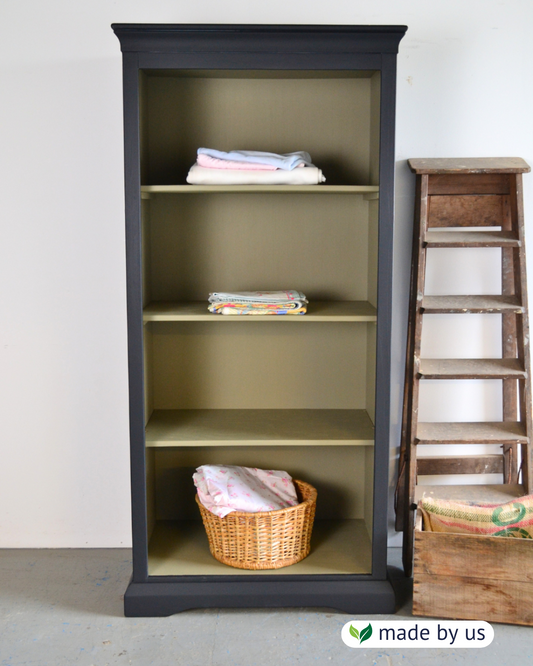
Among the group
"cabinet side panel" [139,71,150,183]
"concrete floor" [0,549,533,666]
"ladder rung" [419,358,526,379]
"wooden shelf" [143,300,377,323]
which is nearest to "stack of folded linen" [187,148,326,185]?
"cabinet side panel" [139,71,150,183]

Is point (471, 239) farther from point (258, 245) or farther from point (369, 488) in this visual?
point (369, 488)

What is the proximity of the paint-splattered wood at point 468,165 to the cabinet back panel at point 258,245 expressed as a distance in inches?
11.6

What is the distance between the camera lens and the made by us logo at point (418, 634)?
2.41 meters

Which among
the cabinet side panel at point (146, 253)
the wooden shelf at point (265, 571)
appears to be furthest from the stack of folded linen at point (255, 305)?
the wooden shelf at point (265, 571)

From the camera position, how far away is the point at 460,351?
306 centimetres

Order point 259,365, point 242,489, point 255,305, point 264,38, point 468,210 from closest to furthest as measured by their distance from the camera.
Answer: point 264,38 < point 255,305 < point 242,489 < point 468,210 < point 259,365

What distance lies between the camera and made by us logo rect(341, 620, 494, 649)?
2.41m

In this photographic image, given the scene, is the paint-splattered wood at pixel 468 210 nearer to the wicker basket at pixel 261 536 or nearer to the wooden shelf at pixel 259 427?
the wooden shelf at pixel 259 427

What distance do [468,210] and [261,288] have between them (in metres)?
0.96

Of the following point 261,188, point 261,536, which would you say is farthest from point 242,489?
point 261,188

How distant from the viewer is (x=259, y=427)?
109 inches

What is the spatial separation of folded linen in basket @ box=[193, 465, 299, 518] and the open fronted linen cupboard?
13 centimetres

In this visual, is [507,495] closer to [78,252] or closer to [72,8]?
[78,252]

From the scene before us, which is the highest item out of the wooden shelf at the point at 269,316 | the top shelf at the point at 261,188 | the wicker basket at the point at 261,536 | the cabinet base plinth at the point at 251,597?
the top shelf at the point at 261,188
